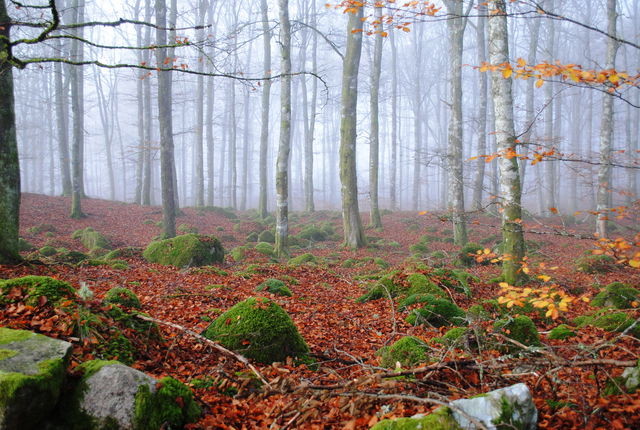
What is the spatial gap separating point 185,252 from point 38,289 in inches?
257

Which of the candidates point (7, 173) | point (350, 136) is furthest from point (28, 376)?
point (350, 136)

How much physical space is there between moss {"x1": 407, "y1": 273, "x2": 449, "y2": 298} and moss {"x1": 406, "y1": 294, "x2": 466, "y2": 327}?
2.70 ft

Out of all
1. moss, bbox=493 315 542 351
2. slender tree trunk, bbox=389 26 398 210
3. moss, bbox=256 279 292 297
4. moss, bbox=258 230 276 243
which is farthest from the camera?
slender tree trunk, bbox=389 26 398 210

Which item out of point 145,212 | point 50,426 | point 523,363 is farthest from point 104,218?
point 523,363

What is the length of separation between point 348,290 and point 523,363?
540 centimetres

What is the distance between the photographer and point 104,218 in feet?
60.1

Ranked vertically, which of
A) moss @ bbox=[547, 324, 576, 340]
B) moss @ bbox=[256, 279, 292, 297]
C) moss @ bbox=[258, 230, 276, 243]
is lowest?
moss @ bbox=[547, 324, 576, 340]

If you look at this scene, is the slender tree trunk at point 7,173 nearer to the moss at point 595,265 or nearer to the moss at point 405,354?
the moss at point 405,354

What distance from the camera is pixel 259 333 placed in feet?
14.8

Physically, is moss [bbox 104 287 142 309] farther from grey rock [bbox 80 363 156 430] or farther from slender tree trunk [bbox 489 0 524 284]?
slender tree trunk [bbox 489 0 524 284]

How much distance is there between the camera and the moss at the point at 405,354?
4.04 m

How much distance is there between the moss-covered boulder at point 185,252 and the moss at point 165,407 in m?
7.53

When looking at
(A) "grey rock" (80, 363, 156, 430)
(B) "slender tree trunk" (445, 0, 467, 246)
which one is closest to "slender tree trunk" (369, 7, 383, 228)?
(B) "slender tree trunk" (445, 0, 467, 246)

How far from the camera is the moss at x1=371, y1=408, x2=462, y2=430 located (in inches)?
101
